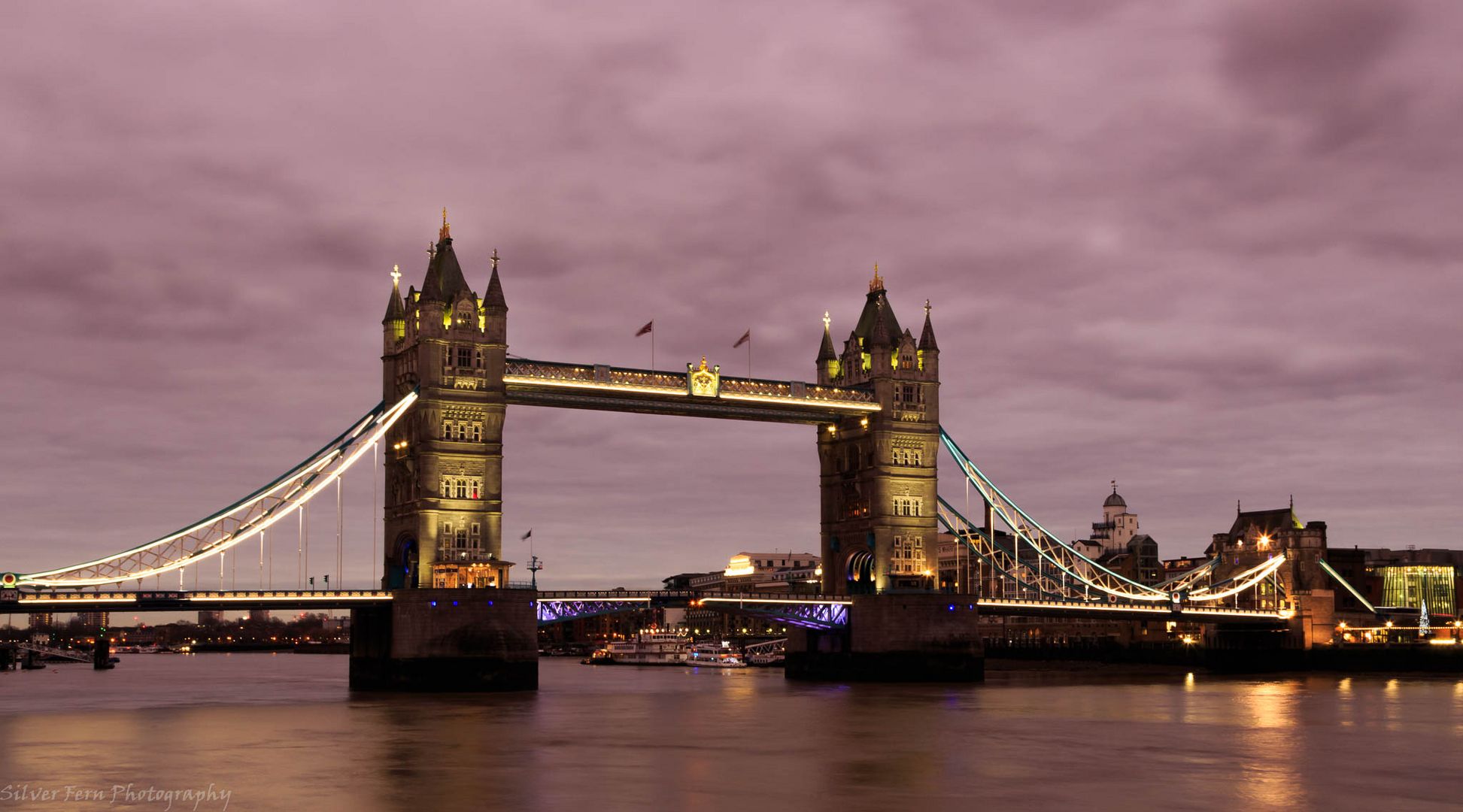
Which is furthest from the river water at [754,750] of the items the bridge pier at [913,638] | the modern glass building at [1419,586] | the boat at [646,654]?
the boat at [646,654]

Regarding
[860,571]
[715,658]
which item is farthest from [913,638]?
[715,658]

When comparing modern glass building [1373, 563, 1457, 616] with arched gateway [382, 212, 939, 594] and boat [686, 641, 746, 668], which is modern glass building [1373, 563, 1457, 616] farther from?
arched gateway [382, 212, 939, 594]

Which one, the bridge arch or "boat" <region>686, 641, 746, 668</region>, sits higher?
the bridge arch

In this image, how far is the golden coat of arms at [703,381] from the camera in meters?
83.9

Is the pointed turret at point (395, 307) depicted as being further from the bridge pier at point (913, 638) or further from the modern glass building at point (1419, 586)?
the modern glass building at point (1419, 586)

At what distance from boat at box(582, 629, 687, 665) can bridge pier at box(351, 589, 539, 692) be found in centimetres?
8071

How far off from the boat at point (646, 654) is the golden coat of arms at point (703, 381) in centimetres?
Answer: 7618

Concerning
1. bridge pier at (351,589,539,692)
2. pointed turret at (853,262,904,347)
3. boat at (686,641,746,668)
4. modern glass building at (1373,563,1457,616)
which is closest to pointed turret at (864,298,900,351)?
pointed turret at (853,262,904,347)

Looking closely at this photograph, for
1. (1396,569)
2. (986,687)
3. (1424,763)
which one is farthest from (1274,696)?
(1396,569)

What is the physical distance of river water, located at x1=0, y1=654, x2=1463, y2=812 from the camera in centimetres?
3769

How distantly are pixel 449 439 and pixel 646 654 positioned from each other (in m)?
88.3

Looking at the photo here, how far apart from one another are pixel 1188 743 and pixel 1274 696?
30.7 m

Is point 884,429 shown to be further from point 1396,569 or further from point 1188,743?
point 1396,569

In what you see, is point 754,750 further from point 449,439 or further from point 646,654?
point 646,654
